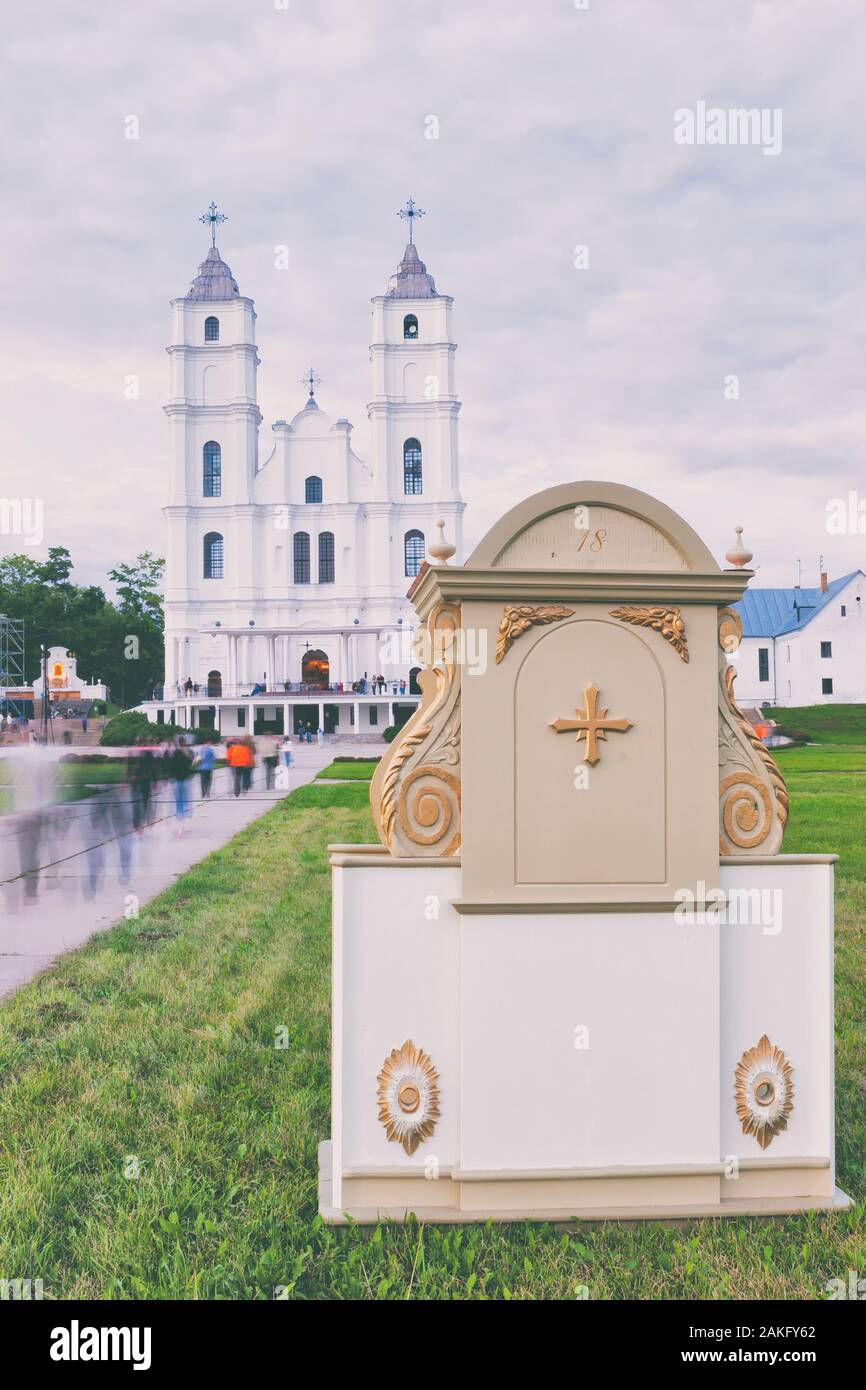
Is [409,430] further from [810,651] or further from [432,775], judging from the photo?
[432,775]

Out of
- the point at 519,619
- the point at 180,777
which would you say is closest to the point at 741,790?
the point at 519,619

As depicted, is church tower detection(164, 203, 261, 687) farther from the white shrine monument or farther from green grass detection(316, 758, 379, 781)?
the white shrine monument

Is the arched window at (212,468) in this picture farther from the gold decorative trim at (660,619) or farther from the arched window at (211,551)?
the gold decorative trim at (660,619)

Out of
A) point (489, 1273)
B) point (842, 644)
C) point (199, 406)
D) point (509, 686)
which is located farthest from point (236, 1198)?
point (199, 406)

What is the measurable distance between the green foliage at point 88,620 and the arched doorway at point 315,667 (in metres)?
11.0

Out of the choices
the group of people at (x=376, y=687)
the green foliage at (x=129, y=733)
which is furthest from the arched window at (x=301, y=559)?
the green foliage at (x=129, y=733)

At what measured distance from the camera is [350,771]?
94.2 feet

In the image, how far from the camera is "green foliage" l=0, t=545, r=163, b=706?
69.1 metres

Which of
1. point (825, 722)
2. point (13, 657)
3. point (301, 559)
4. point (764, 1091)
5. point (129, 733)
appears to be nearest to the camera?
point (764, 1091)

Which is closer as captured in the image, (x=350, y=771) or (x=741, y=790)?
(x=741, y=790)

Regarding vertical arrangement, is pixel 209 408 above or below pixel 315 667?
above

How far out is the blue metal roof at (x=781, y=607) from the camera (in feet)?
199

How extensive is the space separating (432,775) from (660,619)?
0.86 m

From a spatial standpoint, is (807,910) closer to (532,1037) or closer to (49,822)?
(532,1037)
